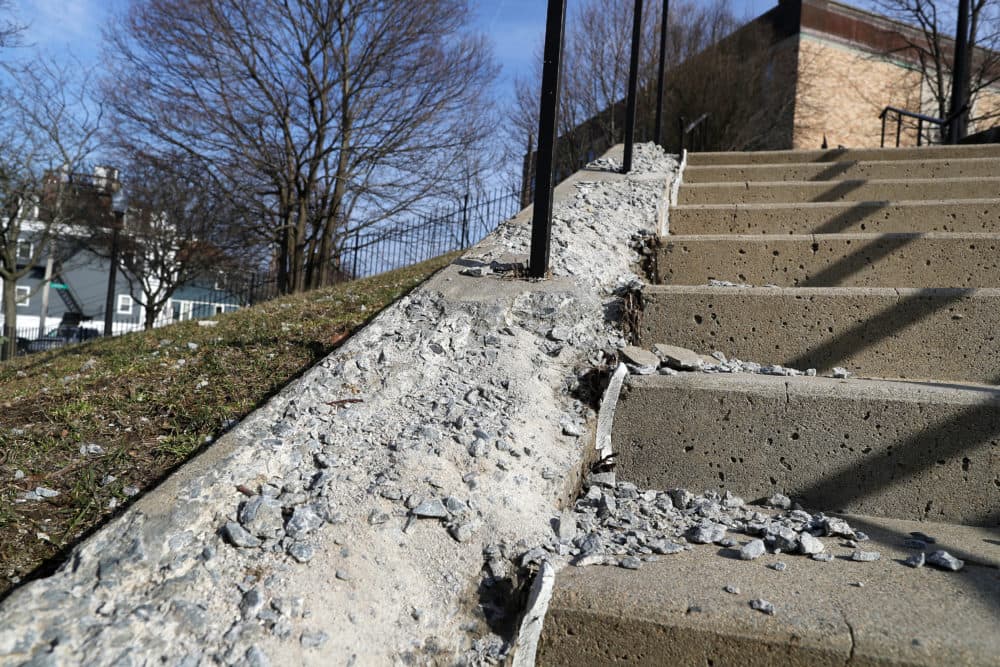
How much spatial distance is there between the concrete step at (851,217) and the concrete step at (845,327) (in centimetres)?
143

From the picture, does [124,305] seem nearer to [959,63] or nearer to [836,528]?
[959,63]

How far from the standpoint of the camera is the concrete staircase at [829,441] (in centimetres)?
138

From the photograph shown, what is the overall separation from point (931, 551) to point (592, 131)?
41.7 feet

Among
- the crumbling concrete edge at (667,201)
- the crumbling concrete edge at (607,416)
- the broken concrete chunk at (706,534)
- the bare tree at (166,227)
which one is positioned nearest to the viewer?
the broken concrete chunk at (706,534)

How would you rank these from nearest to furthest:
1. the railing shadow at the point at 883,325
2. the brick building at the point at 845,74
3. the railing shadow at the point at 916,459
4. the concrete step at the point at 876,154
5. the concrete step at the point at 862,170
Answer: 1. the railing shadow at the point at 916,459
2. the railing shadow at the point at 883,325
3. the concrete step at the point at 862,170
4. the concrete step at the point at 876,154
5. the brick building at the point at 845,74

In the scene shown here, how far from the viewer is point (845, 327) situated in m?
2.55

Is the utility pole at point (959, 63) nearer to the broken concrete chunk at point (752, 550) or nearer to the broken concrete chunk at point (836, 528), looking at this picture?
the broken concrete chunk at point (836, 528)

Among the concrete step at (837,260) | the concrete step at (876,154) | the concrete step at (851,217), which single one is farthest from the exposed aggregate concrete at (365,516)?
the concrete step at (876,154)

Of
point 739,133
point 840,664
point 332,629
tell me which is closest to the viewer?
point 840,664

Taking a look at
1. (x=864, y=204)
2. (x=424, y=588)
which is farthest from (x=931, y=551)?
(x=864, y=204)

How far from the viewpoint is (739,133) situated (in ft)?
40.3

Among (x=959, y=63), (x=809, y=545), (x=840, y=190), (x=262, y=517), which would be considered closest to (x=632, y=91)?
(x=840, y=190)

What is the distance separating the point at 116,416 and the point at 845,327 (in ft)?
9.06

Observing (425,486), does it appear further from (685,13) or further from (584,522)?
(685,13)
